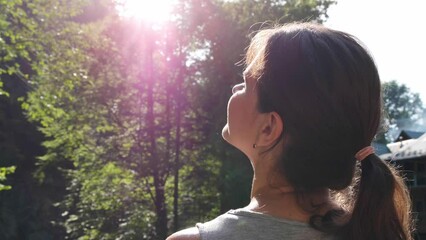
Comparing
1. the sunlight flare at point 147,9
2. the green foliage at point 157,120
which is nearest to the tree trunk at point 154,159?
the green foliage at point 157,120

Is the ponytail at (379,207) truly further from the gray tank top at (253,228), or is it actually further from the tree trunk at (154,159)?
the tree trunk at (154,159)

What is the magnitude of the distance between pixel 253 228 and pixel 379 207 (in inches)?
9.6

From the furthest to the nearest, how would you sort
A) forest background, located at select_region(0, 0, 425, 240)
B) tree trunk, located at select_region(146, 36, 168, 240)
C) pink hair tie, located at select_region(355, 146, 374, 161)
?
tree trunk, located at select_region(146, 36, 168, 240) < forest background, located at select_region(0, 0, 425, 240) < pink hair tie, located at select_region(355, 146, 374, 161)

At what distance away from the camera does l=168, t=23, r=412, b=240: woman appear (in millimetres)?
987

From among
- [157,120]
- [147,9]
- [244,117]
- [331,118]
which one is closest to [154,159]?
[157,120]

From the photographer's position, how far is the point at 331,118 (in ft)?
3.25

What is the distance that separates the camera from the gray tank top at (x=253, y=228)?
0.95 meters

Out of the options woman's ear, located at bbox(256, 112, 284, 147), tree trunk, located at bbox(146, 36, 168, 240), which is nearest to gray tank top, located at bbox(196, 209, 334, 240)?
woman's ear, located at bbox(256, 112, 284, 147)

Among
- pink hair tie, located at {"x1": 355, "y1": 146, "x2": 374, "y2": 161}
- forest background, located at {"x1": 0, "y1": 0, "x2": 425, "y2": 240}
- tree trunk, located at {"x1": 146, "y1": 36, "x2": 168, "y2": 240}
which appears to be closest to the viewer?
pink hair tie, located at {"x1": 355, "y1": 146, "x2": 374, "y2": 161}

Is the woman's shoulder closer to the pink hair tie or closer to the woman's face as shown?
the woman's face

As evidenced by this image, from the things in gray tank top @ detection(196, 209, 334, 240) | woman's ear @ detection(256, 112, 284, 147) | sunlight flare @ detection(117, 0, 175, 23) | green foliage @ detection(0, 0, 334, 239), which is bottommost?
gray tank top @ detection(196, 209, 334, 240)

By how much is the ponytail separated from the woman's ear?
0.18 metres

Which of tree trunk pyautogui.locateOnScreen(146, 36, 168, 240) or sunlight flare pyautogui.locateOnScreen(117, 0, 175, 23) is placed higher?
sunlight flare pyautogui.locateOnScreen(117, 0, 175, 23)

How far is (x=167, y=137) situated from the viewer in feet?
47.2
